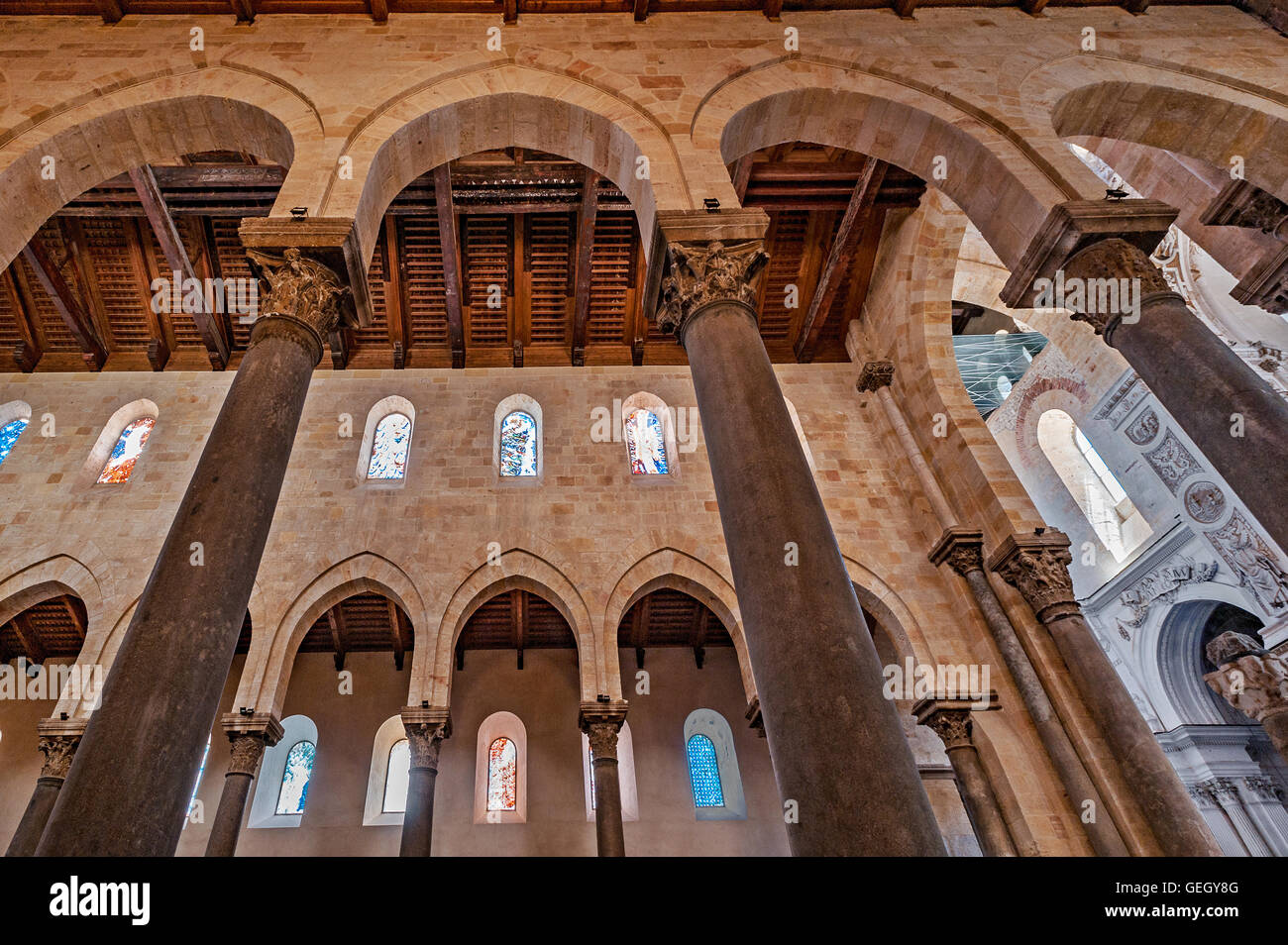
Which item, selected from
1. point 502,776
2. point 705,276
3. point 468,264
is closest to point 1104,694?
point 705,276

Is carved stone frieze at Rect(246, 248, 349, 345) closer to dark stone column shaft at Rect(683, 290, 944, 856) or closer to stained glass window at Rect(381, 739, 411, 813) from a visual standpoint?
dark stone column shaft at Rect(683, 290, 944, 856)

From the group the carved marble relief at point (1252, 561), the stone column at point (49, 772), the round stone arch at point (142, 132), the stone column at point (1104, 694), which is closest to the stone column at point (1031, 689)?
the stone column at point (1104, 694)

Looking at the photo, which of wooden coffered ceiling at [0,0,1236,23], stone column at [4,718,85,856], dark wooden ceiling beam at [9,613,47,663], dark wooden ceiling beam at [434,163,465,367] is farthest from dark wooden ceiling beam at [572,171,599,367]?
dark wooden ceiling beam at [9,613,47,663]

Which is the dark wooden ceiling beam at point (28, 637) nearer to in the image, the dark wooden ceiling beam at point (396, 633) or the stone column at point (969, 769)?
the dark wooden ceiling beam at point (396, 633)

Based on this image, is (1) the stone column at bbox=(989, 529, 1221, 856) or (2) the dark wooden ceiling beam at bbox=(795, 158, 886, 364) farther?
(2) the dark wooden ceiling beam at bbox=(795, 158, 886, 364)

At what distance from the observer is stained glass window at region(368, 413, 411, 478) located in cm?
1036

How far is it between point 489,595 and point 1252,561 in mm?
9707

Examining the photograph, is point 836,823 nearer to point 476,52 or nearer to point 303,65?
point 476,52

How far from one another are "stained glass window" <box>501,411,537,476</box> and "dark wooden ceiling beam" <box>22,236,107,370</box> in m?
6.23

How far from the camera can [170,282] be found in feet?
35.0

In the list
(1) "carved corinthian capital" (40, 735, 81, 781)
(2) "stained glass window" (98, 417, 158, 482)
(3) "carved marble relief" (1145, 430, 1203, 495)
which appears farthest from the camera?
(3) "carved marble relief" (1145, 430, 1203, 495)

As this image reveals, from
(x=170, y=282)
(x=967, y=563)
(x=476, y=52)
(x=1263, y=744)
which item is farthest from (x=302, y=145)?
(x=1263, y=744)

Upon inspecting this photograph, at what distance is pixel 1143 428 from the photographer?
35.3ft
